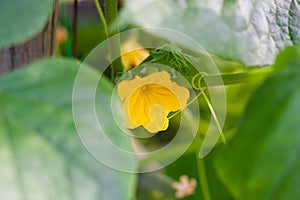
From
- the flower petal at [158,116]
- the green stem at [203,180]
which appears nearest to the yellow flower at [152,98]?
the flower petal at [158,116]

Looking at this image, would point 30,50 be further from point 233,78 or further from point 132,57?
point 233,78

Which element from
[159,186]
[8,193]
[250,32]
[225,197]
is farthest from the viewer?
[159,186]

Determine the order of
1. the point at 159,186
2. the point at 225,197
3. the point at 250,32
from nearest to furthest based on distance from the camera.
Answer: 1. the point at 250,32
2. the point at 225,197
3. the point at 159,186

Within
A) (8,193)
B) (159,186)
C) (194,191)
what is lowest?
(159,186)

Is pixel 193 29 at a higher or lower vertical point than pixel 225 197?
higher

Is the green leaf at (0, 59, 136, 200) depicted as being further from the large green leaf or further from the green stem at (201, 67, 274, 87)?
the green stem at (201, 67, 274, 87)

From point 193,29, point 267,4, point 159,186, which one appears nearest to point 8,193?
point 193,29

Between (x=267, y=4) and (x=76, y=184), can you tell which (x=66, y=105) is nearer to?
(x=76, y=184)
